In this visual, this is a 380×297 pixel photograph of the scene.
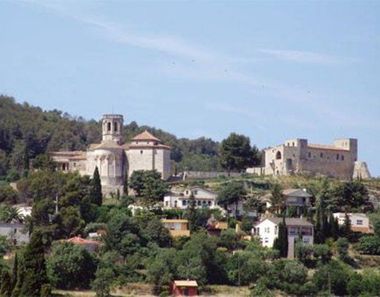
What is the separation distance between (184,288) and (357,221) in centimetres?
1642

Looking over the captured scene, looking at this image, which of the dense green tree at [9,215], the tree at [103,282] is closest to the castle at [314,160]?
the dense green tree at [9,215]

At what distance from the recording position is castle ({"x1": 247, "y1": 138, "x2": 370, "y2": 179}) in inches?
3349

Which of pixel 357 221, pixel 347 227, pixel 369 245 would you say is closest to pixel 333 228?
pixel 347 227

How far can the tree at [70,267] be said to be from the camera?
57.9 metres

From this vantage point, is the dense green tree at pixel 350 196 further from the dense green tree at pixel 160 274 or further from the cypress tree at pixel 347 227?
the dense green tree at pixel 160 274

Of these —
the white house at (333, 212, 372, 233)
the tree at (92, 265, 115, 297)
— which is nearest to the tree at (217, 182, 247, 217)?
the white house at (333, 212, 372, 233)

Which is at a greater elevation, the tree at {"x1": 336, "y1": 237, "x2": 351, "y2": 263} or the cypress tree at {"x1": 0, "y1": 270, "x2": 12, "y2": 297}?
the tree at {"x1": 336, "y1": 237, "x2": 351, "y2": 263}

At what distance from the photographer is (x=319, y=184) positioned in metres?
79.5

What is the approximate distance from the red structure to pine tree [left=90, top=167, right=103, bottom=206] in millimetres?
12368

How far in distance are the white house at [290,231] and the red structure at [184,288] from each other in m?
8.42

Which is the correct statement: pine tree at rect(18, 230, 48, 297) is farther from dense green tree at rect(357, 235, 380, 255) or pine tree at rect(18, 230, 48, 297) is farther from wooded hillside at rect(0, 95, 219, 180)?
wooded hillside at rect(0, 95, 219, 180)

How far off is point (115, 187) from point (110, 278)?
20.9 metres

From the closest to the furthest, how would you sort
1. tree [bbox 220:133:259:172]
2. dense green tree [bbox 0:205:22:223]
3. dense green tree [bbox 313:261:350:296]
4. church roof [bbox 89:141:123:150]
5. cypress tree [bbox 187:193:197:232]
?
1. dense green tree [bbox 313:261:350:296]
2. dense green tree [bbox 0:205:22:223]
3. cypress tree [bbox 187:193:197:232]
4. church roof [bbox 89:141:123:150]
5. tree [bbox 220:133:259:172]

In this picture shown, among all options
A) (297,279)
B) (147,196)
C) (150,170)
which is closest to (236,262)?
(297,279)
